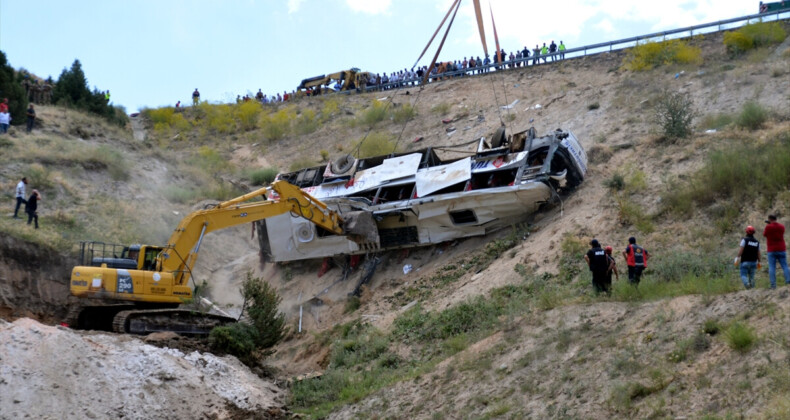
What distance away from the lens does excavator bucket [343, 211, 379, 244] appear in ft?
75.9

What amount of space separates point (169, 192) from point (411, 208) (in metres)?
15.9

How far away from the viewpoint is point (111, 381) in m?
14.3

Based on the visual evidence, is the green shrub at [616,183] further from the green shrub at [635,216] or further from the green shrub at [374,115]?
the green shrub at [374,115]

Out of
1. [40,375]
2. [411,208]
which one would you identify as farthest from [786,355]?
[411,208]

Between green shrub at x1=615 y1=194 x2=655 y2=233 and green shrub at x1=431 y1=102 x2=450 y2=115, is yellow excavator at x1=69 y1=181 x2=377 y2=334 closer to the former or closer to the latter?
green shrub at x1=615 y1=194 x2=655 y2=233

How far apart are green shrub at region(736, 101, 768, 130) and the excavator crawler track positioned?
1569 centimetres

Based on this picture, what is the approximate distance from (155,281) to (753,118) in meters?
17.3

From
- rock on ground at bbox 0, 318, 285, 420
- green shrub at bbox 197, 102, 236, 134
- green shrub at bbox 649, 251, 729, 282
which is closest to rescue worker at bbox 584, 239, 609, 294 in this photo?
green shrub at bbox 649, 251, 729, 282

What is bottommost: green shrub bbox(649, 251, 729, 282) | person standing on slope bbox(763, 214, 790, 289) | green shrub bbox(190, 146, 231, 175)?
green shrub bbox(649, 251, 729, 282)

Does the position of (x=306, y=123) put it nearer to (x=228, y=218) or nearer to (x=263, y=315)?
(x=228, y=218)

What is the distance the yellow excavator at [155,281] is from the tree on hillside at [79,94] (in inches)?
882

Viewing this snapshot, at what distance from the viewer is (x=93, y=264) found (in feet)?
63.1

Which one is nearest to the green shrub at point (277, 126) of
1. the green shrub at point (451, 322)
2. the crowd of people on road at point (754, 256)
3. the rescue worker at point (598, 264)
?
the green shrub at point (451, 322)

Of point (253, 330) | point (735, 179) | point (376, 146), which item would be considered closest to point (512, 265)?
point (735, 179)
